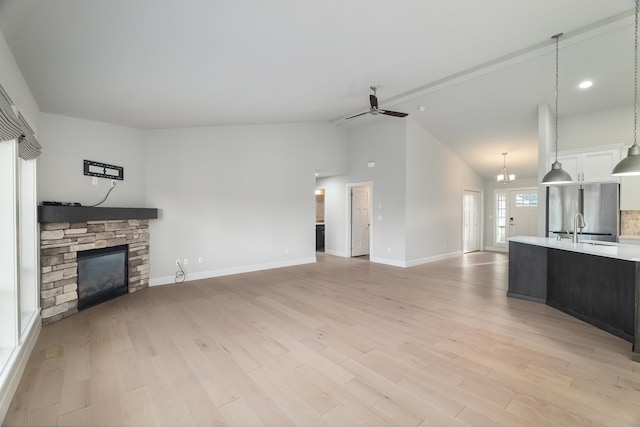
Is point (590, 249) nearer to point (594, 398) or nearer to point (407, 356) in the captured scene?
point (594, 398)

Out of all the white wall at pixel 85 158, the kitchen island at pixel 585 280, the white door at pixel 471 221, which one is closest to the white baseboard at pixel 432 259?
the white door at pixel 471 221

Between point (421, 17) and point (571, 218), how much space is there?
14.1 ft

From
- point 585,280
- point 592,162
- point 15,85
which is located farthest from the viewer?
point 592,162

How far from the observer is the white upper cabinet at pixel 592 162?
4586 mm

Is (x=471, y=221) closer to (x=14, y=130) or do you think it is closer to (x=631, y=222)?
(x=631, y=222)

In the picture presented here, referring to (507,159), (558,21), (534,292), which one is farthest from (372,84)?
(507,159)

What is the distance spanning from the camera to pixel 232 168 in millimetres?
5863

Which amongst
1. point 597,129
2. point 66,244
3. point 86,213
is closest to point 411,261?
point 597,129

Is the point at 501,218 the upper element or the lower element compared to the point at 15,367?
upper

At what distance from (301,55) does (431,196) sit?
5.10m

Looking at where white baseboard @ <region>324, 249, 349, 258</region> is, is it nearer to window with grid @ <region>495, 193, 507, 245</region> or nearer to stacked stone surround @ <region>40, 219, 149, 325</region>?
window with grid @ <region>495, 193, 507, 245</region>

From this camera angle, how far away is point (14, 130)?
7.36 ft

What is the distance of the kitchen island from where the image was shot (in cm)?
288

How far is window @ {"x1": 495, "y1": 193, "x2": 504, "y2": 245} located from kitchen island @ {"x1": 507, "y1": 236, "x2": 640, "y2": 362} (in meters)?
5.40
